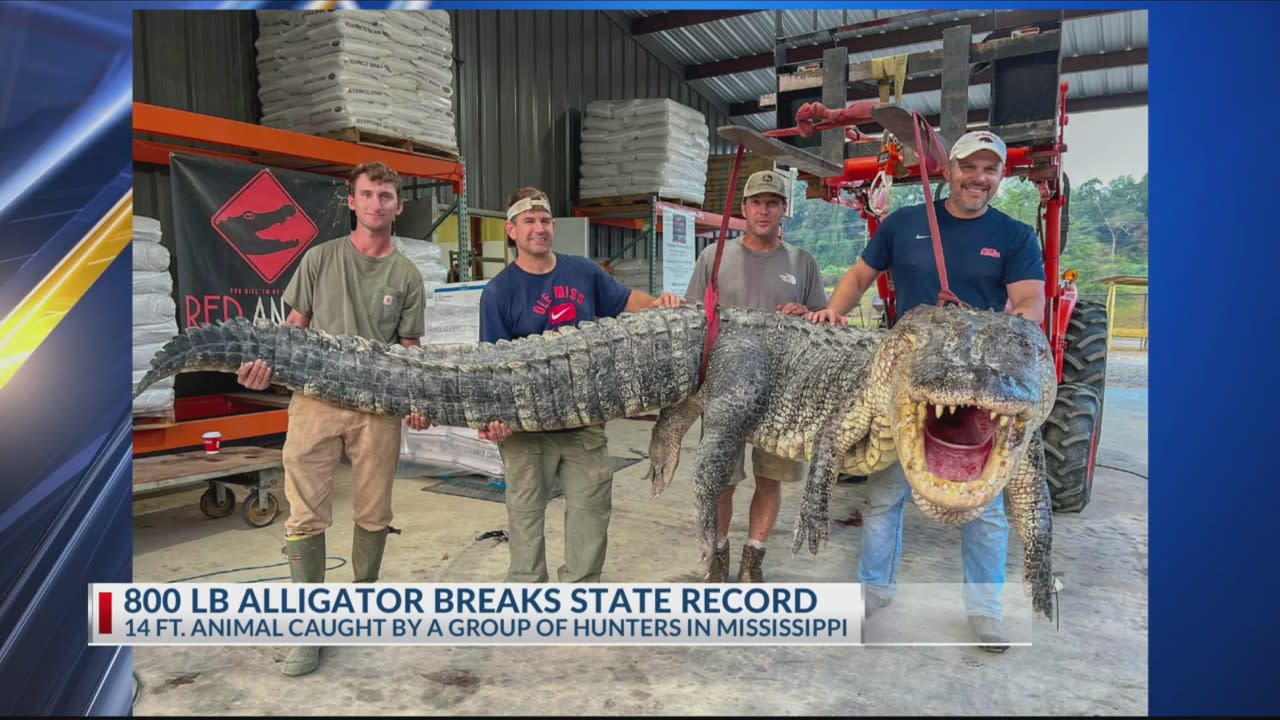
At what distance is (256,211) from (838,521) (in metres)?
4.01

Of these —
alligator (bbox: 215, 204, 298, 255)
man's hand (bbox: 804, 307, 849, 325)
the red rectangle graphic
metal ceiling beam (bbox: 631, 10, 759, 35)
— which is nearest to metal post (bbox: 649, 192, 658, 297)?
metal ceiling beam (bbox: 631, 10, 759, 35)

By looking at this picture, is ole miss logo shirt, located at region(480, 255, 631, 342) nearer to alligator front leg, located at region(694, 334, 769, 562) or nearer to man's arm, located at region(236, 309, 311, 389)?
alligator front leg, located at region(694, 334, 769, 562)

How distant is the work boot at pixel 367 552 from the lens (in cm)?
275

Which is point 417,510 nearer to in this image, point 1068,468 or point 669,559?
point 669,559

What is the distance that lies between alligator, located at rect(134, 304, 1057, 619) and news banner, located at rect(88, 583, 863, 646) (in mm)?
276

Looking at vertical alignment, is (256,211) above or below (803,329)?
above

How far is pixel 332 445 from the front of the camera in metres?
2.61

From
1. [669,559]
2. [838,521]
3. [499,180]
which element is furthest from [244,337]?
[499,180]

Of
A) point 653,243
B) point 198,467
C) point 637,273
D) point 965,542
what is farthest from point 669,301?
point 637,273

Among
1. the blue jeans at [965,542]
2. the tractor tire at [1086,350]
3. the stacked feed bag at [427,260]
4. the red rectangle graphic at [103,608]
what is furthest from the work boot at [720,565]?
the stacked feed bag at [427,260]

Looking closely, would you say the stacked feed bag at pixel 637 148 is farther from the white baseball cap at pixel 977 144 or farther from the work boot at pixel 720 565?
the white baseball cap at pixel 977 144

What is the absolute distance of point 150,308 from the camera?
3.92m

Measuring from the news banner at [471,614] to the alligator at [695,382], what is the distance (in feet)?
0.91

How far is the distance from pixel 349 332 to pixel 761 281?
161 centimetres
